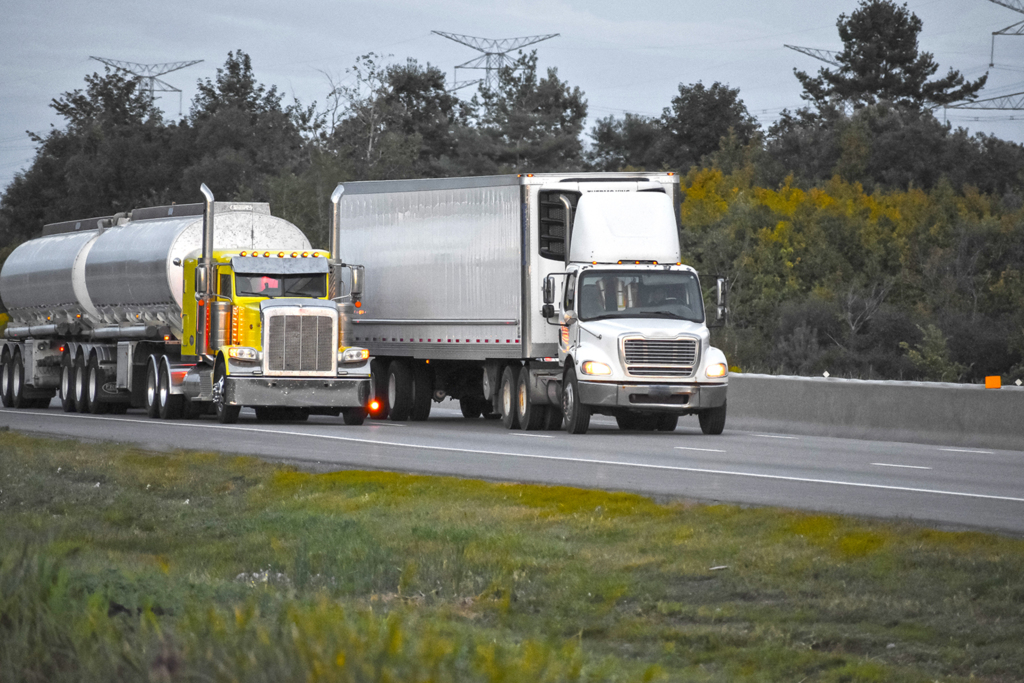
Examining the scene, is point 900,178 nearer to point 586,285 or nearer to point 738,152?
point 738,152

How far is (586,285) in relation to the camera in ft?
77.2

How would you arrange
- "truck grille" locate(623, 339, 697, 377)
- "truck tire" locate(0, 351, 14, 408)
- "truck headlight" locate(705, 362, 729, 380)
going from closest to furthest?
"truck grille" locate(623, 339, 697, 377)
"truck headlight" locate(705, 362, 729, 380)
"truck tire" locate(0, 351, 14, 408)

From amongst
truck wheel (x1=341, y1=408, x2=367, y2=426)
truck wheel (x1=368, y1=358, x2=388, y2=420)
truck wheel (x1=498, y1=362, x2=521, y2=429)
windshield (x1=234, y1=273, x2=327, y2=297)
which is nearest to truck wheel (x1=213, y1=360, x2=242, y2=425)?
windshield (x1=234, y1=273, x2=327, y2=297)

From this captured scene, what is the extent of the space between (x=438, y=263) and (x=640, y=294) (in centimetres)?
432

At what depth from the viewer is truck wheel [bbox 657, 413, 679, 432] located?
2514 cm

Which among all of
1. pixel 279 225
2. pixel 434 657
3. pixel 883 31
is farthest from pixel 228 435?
pixel 883 31

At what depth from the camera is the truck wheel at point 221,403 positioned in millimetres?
25797

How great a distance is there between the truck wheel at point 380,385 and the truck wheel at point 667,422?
594cm

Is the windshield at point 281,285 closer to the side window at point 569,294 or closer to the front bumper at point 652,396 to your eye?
the side window at point 569,294

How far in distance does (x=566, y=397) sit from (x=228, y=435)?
511 centimetres

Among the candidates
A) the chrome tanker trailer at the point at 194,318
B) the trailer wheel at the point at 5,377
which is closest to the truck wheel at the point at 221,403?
the chrome tanker trailer at the point at 194,318

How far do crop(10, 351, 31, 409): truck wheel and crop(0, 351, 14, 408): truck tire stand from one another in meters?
0.13

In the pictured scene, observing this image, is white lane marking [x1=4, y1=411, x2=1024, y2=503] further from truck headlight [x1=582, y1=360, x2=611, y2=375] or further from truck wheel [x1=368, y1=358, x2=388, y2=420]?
truck wheel [x1=368, y1=358, x2=388, y2=420]

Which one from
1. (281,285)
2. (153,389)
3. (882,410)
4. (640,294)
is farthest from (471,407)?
(882,410)
